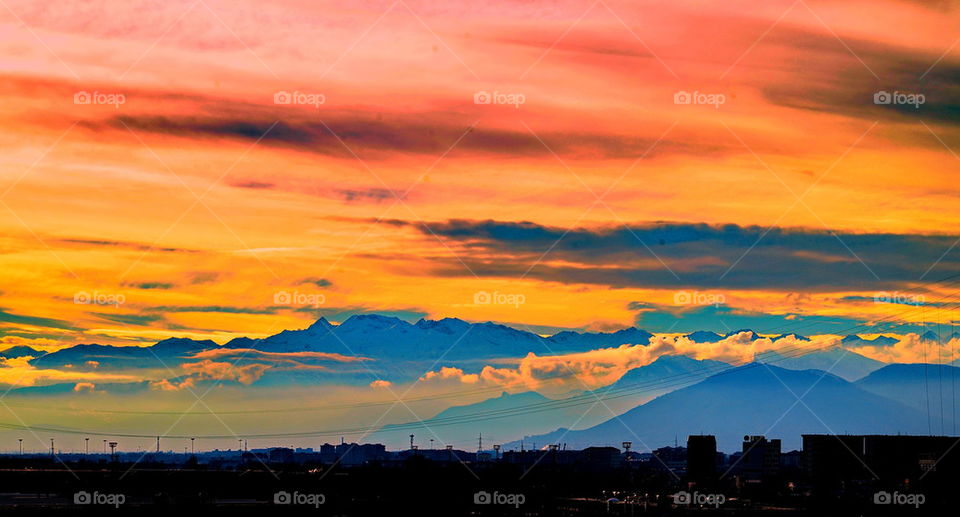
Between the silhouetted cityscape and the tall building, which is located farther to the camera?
the tall building

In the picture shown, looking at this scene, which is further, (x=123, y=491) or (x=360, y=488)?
(x=360, y=488)

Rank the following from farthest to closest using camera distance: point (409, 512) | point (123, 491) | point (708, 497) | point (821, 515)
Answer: point (123, 491)
point (708, 497)
point (409, 512)
point (821, 515)

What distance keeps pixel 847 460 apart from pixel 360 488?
78226 millimetres

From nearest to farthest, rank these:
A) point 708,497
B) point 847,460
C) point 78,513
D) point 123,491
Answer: point 78,513 → point 708,497 → point 123,491 → point 847,460

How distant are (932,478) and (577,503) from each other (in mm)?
47942

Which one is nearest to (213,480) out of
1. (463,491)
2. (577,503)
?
(463,491)

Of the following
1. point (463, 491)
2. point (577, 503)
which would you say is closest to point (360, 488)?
point (463, 491)

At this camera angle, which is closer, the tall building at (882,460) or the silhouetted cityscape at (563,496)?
the silhouetted cityscape at (563,496)

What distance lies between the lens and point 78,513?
4916 inches

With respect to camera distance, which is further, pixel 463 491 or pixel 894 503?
pixel 463 491

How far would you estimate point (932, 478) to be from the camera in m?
162

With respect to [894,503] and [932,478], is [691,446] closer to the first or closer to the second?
[932,478]

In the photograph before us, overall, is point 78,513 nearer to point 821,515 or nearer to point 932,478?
point 821,515

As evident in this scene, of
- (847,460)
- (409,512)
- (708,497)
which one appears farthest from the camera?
(847,460)
